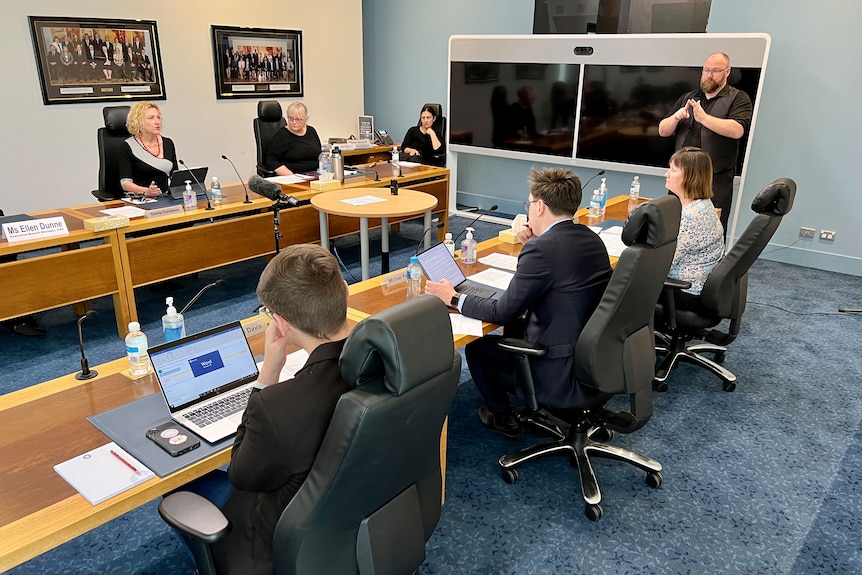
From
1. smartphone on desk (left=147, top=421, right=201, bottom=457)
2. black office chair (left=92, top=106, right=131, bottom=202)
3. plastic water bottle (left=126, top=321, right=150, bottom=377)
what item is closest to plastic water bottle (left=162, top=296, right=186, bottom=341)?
plastic water bottle (left=126, top=321, right=150, bottom=377)

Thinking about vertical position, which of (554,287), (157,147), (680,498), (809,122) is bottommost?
(680,498)

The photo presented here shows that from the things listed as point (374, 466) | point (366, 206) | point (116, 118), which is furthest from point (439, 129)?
point (374, 466)

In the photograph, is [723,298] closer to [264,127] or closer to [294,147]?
[294,147]

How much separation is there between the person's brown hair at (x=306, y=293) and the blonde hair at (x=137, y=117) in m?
3.19

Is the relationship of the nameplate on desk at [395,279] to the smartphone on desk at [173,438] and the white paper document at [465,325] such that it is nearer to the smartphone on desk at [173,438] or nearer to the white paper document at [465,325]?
the white paper document at [465,325]

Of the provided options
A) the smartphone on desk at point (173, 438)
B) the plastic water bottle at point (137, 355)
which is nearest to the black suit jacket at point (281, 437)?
the smartphone on desk at point (173, 438)

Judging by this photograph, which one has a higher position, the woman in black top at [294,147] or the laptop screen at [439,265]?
the woman in black top at [294,147]

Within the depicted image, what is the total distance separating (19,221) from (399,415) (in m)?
3.01

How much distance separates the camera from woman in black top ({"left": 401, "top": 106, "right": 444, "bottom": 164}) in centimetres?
596

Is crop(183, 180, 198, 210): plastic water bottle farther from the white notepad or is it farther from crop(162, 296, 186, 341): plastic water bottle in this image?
the white notepad

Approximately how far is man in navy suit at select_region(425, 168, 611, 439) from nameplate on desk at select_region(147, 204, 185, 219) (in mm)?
2159

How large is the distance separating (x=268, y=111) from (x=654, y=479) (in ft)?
13.5

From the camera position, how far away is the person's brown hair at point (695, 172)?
9.33 ft

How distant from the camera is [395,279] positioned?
262cm
